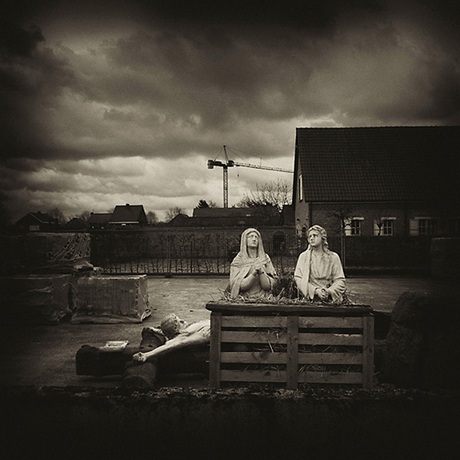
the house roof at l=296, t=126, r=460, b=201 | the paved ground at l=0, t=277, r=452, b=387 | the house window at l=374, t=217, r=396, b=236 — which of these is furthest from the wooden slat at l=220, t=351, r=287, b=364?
the house window at l=374, t=217, r=396, b=236

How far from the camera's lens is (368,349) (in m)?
3.18

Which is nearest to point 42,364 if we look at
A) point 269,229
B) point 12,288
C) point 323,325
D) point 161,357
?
point 161,357

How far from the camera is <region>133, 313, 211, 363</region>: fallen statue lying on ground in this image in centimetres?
391

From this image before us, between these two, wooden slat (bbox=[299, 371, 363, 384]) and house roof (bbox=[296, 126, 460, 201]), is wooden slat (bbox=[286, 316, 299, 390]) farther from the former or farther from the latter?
house roof (bbox=[296, 126, 460, 201])

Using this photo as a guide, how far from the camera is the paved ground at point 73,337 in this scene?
4.21 m

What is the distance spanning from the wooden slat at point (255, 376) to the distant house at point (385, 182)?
16.9m

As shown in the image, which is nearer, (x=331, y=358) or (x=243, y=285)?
(x=331, y=358)

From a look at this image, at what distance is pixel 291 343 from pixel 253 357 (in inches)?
15.2

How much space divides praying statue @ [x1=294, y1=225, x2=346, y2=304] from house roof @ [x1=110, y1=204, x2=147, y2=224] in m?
61.8

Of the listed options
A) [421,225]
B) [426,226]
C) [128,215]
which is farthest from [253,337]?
[128,215]

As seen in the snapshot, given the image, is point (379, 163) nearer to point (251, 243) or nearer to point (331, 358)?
point (251, 243)

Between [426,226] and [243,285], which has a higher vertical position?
[426,226]

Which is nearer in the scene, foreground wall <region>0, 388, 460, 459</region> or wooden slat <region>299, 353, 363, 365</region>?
foreground wall <region>0, 388, 460, 459</region>

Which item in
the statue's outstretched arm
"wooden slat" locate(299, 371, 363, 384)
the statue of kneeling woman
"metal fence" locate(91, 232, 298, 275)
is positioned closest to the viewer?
"wooden slat" locate(299, 371, 363, 384)
